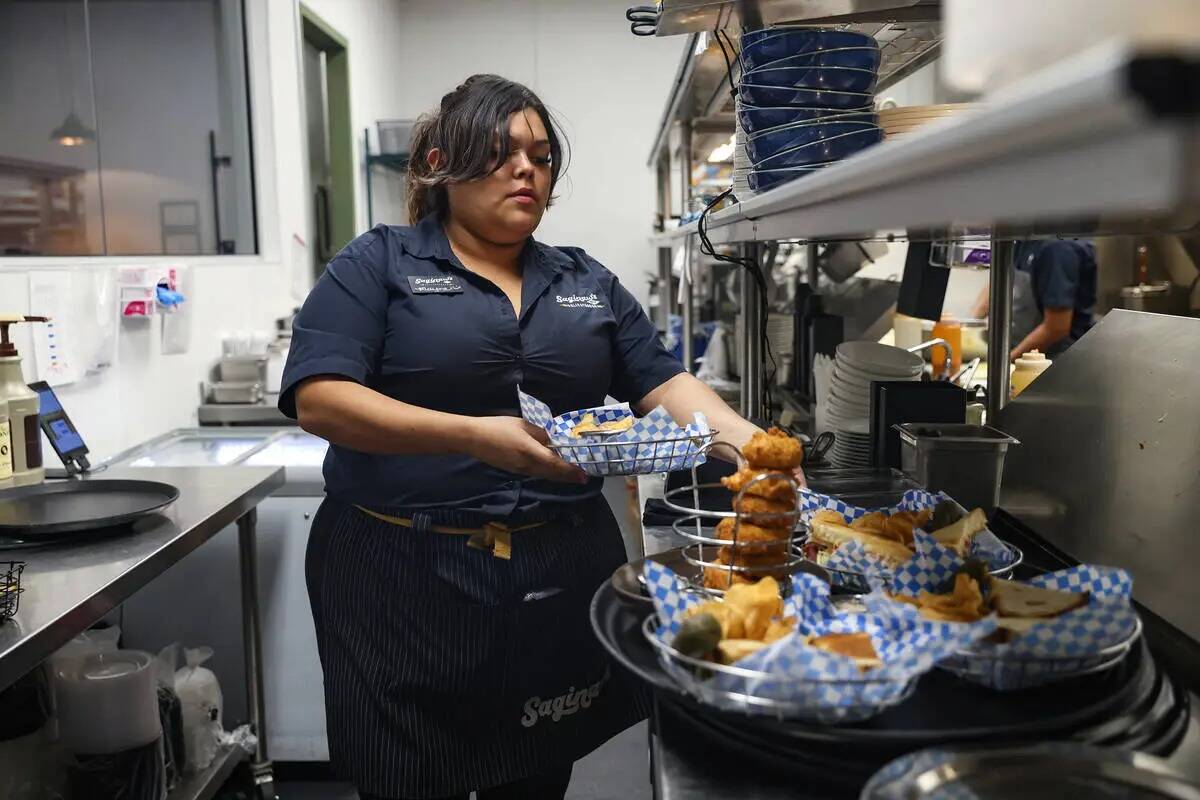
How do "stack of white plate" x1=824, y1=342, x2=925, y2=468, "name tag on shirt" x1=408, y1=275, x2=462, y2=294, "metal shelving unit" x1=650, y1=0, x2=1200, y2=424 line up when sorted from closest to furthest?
1. "metal shelving unit" x1=650, y1=0, x2=1200, y2=424
2. "name tag on shirt" x1=408, y1=275, x2=462, y2=294
3. "stack of white plate" x1=824, y1=342, x2=925, y2=468

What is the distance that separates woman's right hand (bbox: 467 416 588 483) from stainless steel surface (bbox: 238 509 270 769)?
A: 1148mm

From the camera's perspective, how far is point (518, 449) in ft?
4.84

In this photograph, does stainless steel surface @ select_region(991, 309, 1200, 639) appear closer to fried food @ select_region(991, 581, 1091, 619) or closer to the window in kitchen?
fried food @ select_region(991, 581, 1091, 619)

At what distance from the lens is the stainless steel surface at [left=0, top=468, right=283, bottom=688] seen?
4.51 ft

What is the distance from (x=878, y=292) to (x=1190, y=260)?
103 inches

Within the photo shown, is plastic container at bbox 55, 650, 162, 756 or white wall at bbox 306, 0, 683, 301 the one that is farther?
white wall at bbox 306, 0, 683, 301

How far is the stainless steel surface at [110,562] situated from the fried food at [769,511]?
3.11 feet

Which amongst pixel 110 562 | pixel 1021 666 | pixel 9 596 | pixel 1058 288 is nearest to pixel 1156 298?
pixel 1058 288

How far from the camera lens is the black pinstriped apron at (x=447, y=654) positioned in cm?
171

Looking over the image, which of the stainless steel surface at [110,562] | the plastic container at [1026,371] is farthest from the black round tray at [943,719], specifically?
the plastic container at [1026,371]

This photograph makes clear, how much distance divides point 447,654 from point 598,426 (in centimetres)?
52

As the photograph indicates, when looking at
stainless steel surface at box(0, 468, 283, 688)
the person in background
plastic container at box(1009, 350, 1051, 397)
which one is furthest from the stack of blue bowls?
the person in background

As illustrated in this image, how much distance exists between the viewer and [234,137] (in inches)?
148

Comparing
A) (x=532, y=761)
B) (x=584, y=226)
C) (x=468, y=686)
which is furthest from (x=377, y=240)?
(x=584, y=226)
